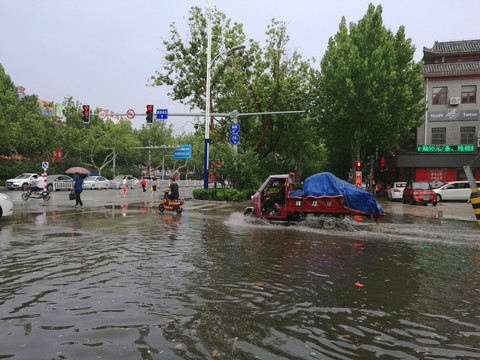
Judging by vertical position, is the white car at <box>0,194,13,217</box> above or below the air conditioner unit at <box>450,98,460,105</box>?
below

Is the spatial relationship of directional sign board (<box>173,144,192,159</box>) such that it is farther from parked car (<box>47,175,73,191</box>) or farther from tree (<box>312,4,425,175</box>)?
tree (<box>312,4,425,175</box>)

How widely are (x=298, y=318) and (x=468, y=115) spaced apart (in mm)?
38462

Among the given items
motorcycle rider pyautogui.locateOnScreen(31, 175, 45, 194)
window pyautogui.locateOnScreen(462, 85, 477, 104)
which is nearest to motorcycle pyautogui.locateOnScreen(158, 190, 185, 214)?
motorcycle rider pyautogui.locateOnScreen(31, 175, 45, 194)

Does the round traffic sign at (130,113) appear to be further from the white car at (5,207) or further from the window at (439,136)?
the window at (439,136)

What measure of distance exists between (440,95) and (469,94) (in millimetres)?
2582

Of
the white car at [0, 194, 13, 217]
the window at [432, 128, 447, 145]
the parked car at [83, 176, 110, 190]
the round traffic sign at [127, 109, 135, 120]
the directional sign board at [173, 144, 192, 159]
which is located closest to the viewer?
the white car at [0, 194, 13, 217]

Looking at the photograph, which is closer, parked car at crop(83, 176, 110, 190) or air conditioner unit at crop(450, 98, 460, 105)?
air conditioner unit at crop(450, 98, 460, 105)

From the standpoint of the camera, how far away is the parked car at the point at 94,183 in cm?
4042

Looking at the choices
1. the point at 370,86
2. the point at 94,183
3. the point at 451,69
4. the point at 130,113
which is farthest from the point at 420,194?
the point at 94,183

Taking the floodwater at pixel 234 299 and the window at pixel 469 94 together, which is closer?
the floodwater at pixel 234 299

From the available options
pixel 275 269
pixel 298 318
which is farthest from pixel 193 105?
pixel 298 318

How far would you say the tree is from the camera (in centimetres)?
2791

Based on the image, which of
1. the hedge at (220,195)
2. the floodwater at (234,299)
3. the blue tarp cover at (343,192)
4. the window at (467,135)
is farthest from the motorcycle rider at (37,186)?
the window at (467,135)

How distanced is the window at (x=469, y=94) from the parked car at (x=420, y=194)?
16.2m
